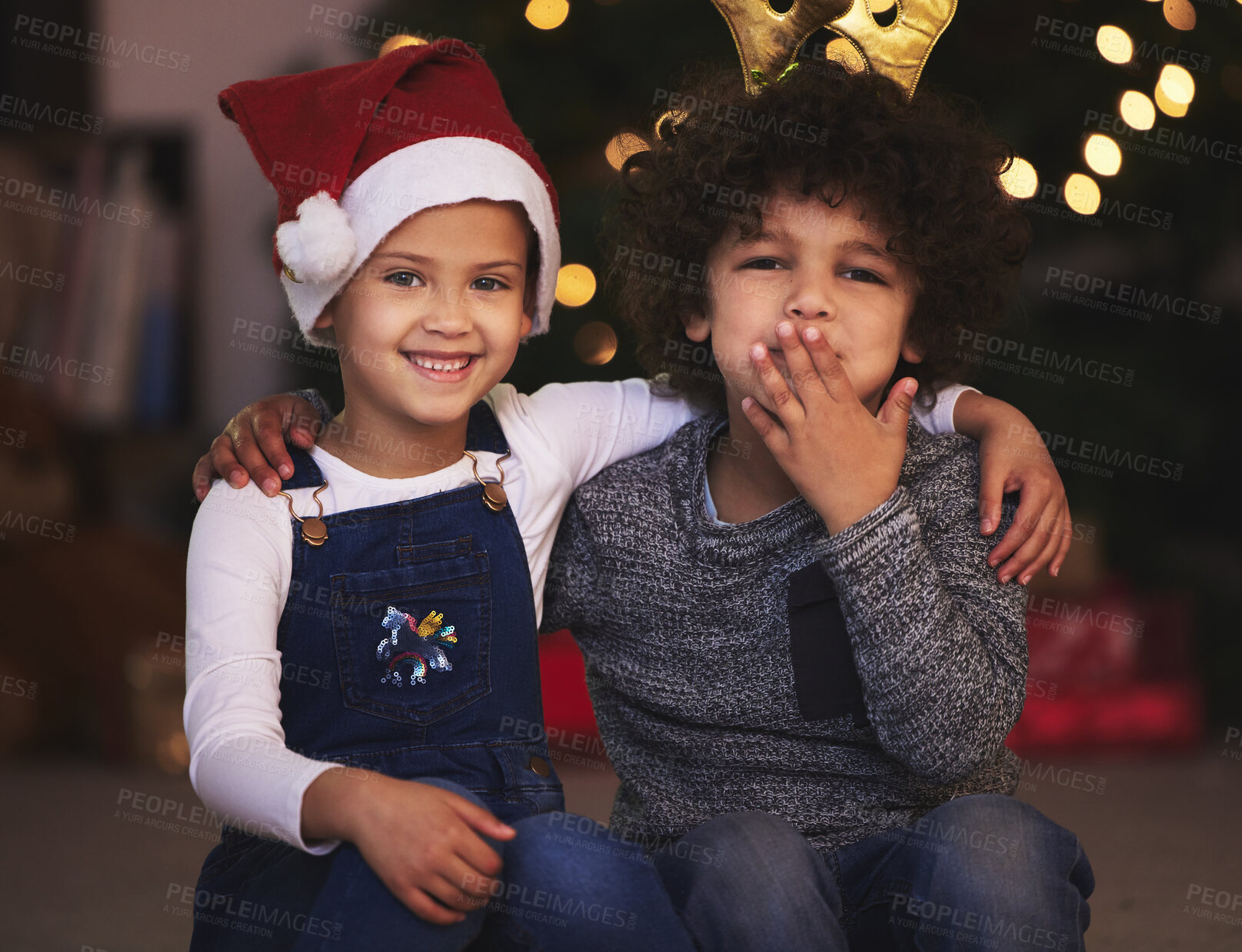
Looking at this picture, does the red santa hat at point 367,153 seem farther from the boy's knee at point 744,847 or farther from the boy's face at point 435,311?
the boy's knee at point 744,847

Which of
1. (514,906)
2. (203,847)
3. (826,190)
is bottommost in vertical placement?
(203,847)

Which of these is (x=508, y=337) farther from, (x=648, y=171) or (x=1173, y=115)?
(x=1173, y=115)

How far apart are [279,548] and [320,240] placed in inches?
9.9

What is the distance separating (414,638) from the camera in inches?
38.4

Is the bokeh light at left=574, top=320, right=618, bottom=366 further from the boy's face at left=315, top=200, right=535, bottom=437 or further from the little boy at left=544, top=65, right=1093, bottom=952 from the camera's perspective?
the boy's face at left=315, top=200, right=535, bottom=437

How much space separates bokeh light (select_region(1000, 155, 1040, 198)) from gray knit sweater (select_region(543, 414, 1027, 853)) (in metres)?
0.82

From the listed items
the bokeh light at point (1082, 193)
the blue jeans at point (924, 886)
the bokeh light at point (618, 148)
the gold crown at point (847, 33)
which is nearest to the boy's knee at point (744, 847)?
the blue jeans at point (924, 886)

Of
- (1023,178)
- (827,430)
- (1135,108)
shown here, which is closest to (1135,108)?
(1135,108)

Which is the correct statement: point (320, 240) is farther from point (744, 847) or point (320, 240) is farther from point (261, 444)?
point (744, 847)

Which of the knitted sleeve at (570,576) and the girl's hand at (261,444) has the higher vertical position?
the girl's hand at (261,444)

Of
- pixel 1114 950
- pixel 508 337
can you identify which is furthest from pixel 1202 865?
pixel 508 337

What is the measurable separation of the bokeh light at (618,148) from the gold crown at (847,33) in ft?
1.59

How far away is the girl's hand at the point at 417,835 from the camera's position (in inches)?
29.3

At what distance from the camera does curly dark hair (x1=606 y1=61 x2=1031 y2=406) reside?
107 cm
